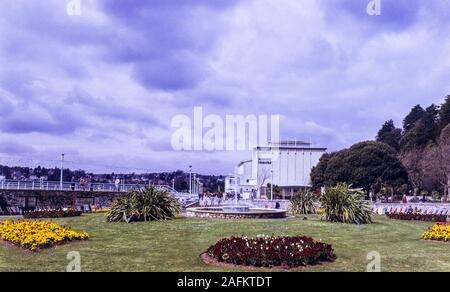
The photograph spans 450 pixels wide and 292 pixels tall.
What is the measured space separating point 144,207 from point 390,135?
221 feet

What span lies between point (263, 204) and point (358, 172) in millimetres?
26746

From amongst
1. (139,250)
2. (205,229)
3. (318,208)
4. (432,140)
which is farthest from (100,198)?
(432,140)

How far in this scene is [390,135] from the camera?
78.3 metres

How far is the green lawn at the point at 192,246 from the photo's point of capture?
1026 centimetres

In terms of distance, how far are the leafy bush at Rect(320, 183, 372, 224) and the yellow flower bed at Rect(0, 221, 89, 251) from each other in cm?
1009

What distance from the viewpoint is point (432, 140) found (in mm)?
62906

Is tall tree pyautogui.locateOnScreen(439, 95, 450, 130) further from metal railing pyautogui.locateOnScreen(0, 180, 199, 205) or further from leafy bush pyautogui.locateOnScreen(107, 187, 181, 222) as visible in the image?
leafy bush pyautogui.locateOnScreen(107, 187, 181, 222)

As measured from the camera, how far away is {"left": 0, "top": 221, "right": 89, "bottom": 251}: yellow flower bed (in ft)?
38.8

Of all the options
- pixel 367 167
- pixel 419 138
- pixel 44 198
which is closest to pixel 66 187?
pixel 44 198

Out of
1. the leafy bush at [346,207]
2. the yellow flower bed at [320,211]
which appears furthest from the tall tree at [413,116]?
the leafy bush at [346,207]

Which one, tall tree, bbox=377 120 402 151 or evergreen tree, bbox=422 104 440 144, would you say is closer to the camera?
evergreen tree, bbox=422 104 440 144

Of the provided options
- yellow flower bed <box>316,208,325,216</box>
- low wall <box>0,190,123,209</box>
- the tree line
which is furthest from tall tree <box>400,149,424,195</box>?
low wall <box>0,190,123,209</box>

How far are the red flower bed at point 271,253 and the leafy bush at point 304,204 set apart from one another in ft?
46.5

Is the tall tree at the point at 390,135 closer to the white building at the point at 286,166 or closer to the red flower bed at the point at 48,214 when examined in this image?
the white building at the point at 286,166
